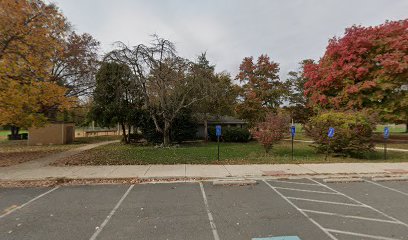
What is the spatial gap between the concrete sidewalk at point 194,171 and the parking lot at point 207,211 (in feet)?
3.42

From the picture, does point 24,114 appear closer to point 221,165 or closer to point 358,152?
point 221,165

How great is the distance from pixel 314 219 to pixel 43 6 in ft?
51.5

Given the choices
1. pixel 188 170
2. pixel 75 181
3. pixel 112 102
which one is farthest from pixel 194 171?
pixel 112 102

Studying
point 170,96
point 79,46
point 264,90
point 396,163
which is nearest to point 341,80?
point 264,90

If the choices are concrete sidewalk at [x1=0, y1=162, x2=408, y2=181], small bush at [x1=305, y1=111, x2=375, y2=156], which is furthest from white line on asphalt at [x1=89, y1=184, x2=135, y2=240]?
small bush at [x1=305, y1=111, x2=375, y2=156]

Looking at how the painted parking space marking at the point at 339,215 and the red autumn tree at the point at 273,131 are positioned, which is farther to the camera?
the red autumn tree at the point at 273,131

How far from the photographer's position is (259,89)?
25484 mm

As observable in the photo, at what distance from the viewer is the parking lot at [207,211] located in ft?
13.8

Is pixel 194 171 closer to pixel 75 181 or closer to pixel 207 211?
pixel 207 211

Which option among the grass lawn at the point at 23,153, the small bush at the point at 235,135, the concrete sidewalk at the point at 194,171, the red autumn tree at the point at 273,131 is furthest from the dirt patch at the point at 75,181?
the small bush at the point at 235,135

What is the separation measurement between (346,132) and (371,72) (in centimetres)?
951

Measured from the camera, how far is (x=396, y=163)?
10898 mm

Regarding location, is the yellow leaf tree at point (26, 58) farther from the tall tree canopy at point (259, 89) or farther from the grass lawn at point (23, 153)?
the tall tree canopy at point (259, 89)

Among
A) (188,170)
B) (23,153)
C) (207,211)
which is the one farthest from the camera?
(23,153)
